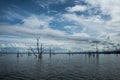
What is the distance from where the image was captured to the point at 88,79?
33.7m

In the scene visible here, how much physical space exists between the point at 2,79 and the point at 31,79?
680 centimetres

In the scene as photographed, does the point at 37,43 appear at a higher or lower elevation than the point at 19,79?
higher

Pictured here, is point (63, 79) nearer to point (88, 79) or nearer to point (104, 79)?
point (88, 79)

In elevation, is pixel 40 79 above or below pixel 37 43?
below

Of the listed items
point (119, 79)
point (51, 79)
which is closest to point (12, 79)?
point (51, 79)

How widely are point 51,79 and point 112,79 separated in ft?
49.1

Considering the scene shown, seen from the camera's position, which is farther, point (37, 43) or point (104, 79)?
point (37, 43)

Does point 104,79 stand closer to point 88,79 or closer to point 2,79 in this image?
point 88,79

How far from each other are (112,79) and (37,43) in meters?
85.0

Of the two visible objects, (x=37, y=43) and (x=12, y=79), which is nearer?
(x=12, y=79)

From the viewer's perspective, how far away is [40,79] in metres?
33.7

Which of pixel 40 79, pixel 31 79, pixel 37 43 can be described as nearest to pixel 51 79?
pixel 40 79

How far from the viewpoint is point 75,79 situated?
33844 millimetres

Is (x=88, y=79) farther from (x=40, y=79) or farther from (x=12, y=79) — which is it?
(x=12, y=79)
